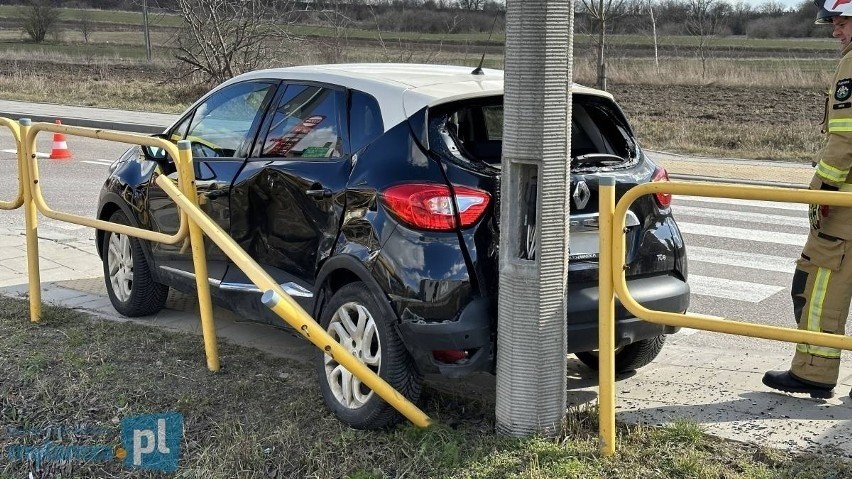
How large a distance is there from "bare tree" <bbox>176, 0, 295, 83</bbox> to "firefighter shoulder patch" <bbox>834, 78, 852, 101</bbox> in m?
20.3

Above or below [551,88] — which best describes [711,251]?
below

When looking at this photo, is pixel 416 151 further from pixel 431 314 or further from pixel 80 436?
pixel 80 436

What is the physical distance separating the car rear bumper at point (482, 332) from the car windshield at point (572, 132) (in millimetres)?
648

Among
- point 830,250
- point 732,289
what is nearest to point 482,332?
point 830,250

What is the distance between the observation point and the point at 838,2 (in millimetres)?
4449

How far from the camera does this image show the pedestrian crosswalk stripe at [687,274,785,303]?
7.14 meters

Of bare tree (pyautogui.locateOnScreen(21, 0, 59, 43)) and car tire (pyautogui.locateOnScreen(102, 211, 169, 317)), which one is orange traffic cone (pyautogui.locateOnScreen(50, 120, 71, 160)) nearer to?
car tire (pyautogui.locateOnScreen(102, 211, 169, 317))

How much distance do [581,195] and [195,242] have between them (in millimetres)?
2071

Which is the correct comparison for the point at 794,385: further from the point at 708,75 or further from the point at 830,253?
the point at 708,75

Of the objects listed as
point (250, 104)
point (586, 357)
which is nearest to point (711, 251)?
point (586, 357)

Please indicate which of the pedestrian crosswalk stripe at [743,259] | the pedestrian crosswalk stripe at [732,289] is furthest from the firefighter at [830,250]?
the pedestrian crosswalk stripe at [743,259]

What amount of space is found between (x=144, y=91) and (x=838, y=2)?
2381 centimetres

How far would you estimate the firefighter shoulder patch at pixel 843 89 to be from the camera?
172 inches

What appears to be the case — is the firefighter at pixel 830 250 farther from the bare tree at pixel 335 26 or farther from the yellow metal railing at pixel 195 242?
the bare tree at pixel 335 26
